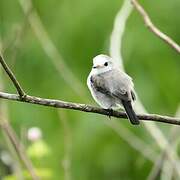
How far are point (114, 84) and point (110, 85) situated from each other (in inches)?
1.0

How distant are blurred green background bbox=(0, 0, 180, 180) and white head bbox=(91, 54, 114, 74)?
220 centimetres

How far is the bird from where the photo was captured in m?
5.45

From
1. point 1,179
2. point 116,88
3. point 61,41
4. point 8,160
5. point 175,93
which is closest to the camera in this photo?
point 116,88

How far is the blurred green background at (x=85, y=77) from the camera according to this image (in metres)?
8.16

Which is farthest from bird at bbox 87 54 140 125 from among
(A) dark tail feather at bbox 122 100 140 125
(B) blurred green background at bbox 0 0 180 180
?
(B) blurred green background at bbox 0 0 180 180

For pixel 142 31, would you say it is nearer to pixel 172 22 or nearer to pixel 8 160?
pixel 172 22

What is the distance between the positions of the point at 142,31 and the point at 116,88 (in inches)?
118

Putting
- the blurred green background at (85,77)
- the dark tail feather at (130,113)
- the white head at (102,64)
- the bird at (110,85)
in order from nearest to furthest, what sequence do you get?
the dark tail feather at (130,113) → the bird at (110,85) → the white head at (102,64) → the blurred green background at (85,77)

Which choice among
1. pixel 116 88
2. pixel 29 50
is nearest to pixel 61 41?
pixel 29 50

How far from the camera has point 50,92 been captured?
8.46m

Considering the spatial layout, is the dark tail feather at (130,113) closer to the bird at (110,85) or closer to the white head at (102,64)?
the bird at (110,85)

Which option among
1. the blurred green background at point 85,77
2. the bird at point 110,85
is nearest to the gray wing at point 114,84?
the bird at point 110,85

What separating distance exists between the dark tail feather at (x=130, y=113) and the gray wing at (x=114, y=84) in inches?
2.4

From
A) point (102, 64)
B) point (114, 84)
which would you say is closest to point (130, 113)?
point (114, 84)
